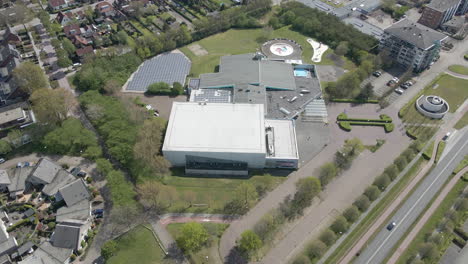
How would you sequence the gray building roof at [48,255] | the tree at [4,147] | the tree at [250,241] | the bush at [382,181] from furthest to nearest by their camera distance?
the tree at [4,147] < the bush at [382,181] < the tree at [250,241] < the gray building roof at [48,255]

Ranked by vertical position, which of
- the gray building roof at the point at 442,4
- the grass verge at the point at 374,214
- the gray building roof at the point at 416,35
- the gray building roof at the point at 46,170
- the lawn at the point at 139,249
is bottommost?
the grass verge at the point at 374,214

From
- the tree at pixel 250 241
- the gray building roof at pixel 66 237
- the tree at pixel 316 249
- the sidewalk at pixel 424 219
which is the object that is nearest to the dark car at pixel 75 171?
the gray building roof at pixel 66 237

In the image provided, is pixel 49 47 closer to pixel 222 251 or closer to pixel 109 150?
pixel 109 150

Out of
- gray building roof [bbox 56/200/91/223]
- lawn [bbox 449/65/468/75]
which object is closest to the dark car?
gray building roof [bbox 56/200/91/223]

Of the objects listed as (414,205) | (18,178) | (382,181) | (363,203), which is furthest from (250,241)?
(18,178)

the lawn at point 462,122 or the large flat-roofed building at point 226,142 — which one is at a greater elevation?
the large flat-roofed building at point 226,142

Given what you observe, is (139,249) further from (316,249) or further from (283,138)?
(283,138)

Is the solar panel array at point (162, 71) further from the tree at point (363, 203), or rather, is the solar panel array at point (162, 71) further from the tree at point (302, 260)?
the tree at point (302, 260)
